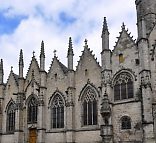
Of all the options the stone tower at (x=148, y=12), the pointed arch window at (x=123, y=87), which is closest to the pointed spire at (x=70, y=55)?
the pointed arch window at (x=123, y=87)

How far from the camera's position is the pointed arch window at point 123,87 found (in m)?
28.8

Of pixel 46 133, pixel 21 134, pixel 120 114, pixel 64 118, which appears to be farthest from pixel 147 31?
pixel 21 134

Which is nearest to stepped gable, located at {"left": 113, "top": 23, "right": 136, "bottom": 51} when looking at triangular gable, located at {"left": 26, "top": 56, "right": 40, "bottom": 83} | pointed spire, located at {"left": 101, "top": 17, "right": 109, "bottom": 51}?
pointed spire, located at {"left": 101, "top": 17, "right": 109, "bottom": 51}

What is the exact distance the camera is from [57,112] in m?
33.4

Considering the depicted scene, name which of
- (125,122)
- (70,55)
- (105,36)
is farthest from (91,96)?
(105,36)

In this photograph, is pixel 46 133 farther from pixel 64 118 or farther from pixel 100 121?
pixel 100 121

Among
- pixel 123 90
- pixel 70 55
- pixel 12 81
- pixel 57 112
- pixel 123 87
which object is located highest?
pixel 70 55

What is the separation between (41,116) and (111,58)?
32.4 feet

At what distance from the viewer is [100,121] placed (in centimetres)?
2966

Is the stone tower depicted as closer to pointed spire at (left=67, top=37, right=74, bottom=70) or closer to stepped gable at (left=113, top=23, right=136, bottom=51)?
stepped gable at (left=113, top=23, right=136, bottom=51)

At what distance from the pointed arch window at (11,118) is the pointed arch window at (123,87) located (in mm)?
13683

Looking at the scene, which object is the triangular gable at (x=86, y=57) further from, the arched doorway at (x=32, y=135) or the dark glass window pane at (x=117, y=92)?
the arched doorway at (x=32, y=135)

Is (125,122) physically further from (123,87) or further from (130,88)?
(123,87)

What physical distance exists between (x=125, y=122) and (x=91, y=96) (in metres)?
4.89
